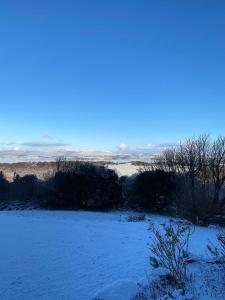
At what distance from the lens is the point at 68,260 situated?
8.76m

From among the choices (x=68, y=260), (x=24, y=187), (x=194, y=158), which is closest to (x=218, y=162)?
(x=194, y=158)

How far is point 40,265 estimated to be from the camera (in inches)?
326

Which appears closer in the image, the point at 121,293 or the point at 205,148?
the point at 121,293

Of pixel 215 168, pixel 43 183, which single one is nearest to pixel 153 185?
pixel 215 168

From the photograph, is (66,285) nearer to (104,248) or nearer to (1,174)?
(104,248)

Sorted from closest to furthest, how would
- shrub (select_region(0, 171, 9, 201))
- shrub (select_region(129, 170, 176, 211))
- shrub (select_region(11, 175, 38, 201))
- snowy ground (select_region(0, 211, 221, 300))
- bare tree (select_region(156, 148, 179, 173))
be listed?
snowy ground (select_region(0, 211, 221, 300))
shrub (select_region(129, 170, 176, 211))
shrub (select_region(11, 175, 38, 201))
shrub (select_region(0, 171, 9, 201))
bare tree (select_region(156, 148, 179, 173))

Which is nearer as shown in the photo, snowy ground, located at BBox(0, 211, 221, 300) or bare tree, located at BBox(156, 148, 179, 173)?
snowy ground, located at BBox(0, 211, 221, 300)

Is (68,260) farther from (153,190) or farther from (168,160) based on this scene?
(168,160)

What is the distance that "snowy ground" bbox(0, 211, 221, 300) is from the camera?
22.1 feet

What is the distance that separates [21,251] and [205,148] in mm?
21941

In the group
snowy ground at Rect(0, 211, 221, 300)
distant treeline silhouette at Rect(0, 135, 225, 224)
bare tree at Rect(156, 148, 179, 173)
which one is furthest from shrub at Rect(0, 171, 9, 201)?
snowy ground at Rect(0, 211, 221, 300)

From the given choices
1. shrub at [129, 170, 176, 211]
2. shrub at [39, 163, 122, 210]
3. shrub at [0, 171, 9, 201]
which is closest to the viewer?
shrub at [129, 170, 176, 211]

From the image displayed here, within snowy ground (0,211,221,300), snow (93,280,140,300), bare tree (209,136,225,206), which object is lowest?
snowy ground (0,211,221,300)

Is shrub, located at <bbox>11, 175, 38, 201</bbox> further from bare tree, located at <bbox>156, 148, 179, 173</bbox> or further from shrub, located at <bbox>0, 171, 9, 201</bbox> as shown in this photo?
bare tree, located at <bbox>156, 148, 179, 173</bbox>
